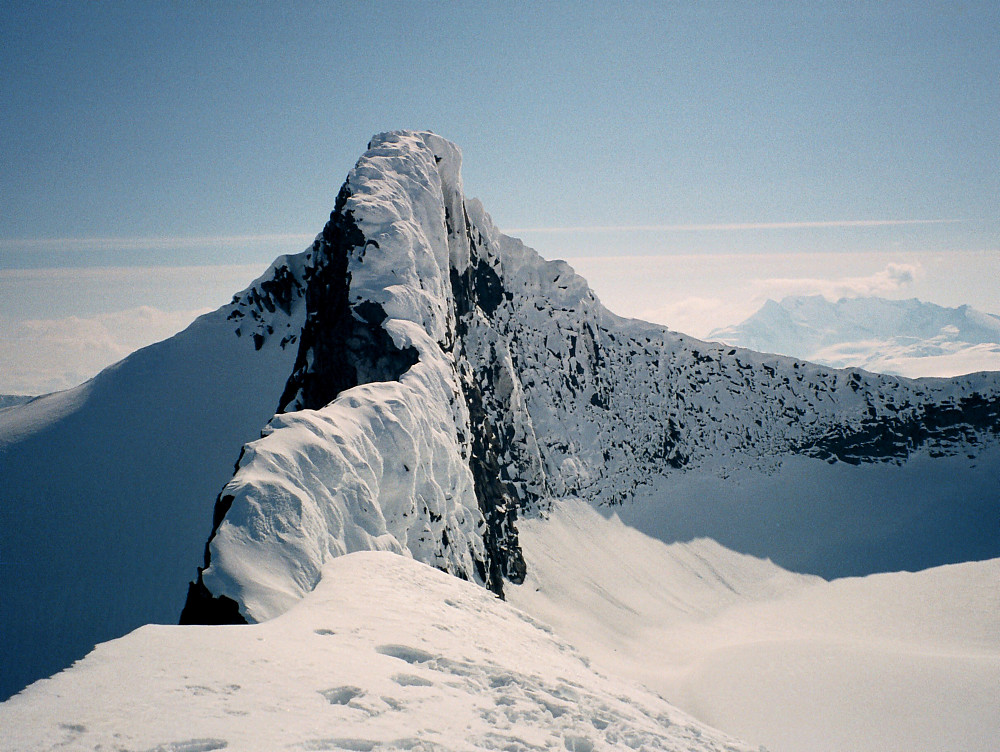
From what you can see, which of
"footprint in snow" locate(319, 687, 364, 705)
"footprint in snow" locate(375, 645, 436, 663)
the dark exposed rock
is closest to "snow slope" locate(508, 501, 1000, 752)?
the dark exposed rock

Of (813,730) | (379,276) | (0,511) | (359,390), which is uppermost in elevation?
(379,276)

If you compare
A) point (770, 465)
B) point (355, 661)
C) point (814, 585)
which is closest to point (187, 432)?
point (355, 661)

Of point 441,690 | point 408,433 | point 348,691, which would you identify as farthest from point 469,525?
point 348,691

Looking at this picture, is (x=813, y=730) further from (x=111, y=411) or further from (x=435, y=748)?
(x=111, y=411)

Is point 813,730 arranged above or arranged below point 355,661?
below

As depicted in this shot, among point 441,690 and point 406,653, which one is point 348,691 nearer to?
point 441,690

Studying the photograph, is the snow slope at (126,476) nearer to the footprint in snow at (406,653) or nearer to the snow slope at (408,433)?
the snow slope at (408,433)
